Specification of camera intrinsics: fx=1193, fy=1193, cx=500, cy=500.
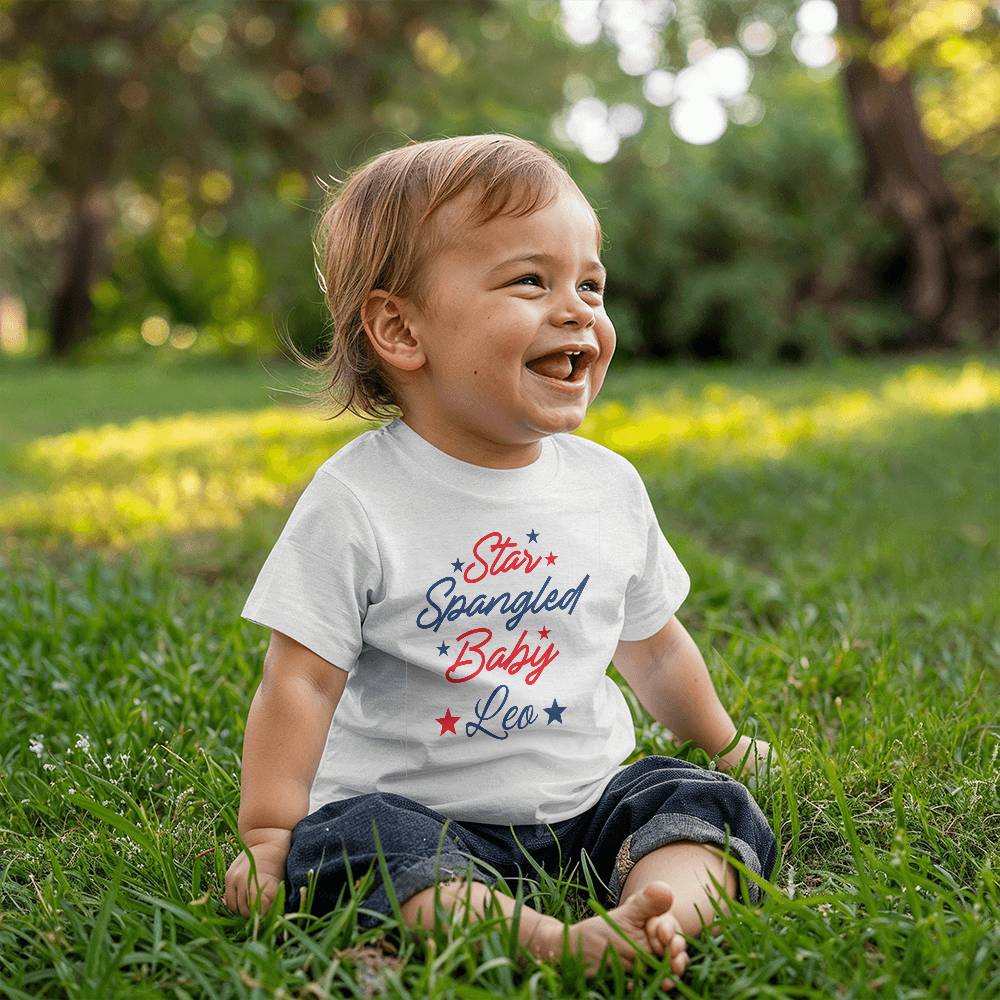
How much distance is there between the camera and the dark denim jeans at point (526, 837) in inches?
66.5

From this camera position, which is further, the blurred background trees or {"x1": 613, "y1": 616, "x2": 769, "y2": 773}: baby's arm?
the blurred background trees

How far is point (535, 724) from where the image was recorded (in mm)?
1915

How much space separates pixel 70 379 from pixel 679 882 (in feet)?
43.8

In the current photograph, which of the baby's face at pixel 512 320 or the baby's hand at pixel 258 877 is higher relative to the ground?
the baby's face at pixel 512 320

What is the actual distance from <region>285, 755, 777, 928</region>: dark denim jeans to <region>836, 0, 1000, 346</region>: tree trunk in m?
11.3

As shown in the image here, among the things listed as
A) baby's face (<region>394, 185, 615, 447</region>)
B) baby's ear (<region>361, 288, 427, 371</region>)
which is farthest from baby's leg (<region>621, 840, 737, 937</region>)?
baby's ear (<region>361, 288, 427, 371</region>)

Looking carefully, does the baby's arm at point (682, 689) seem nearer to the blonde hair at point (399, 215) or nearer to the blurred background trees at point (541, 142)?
the blonde hair at point (399, 215)

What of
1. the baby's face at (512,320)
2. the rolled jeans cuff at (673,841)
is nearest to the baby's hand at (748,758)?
the rolled jeans cuff at (673,841)

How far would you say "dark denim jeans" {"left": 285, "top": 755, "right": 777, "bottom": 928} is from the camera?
66.5 inches

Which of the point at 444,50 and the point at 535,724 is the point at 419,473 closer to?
the point at 535,724

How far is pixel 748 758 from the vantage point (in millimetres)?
2266

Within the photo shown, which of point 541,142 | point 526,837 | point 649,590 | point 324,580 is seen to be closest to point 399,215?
point 324,580

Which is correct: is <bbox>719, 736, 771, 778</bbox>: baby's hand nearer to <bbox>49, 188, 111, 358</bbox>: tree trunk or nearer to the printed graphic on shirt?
the printed graphic on shirt

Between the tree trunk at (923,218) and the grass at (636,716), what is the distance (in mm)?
6552
